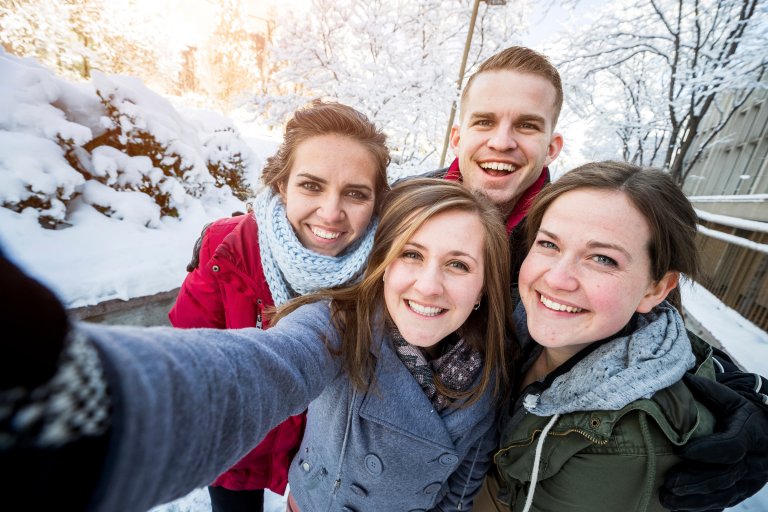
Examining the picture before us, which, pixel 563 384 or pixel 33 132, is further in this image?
pixel 33 132

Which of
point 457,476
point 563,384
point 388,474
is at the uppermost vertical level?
point 563,384

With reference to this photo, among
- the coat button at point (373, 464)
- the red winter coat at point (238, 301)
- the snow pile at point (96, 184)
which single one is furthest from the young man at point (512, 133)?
the snow pile at point (96, 184)

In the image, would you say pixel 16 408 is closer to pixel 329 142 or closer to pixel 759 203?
pixel 329 142

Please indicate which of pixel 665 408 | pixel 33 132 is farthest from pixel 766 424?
pixel 33 132

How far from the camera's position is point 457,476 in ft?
4.79

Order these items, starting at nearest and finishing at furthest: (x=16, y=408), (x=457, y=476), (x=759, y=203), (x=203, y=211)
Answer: (x=16, y=408) → (x=457, y=476) → (x=203, y=211) → (x=759, y=203)

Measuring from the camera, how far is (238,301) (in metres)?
1.57

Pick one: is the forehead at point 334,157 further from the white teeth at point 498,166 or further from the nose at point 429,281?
the white teeth at point 498,166

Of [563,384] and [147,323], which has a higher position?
[563,384]

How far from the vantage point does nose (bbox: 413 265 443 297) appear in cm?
119

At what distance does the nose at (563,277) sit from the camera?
116 cm

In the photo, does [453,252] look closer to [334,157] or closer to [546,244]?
[546,244]

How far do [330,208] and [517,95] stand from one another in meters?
1.27

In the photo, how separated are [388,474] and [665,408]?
3.20 ft
